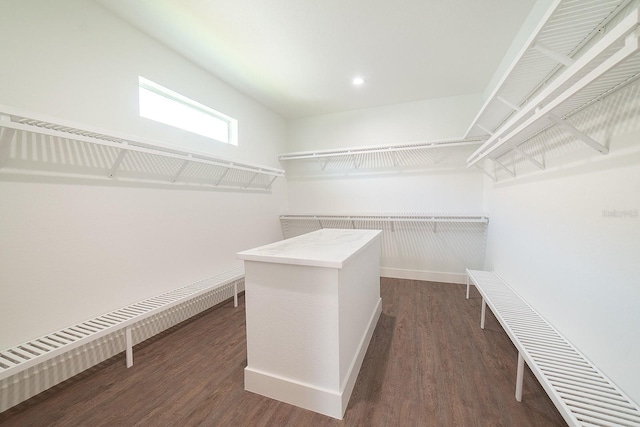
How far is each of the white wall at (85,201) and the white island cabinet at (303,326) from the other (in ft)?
3.76

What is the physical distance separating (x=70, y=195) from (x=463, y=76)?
144 inches

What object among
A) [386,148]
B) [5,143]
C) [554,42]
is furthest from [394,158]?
[5,143]

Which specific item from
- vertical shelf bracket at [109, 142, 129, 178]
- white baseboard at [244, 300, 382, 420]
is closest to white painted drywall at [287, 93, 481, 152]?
vertical shelf bracket at [109, 142, 129, 178]

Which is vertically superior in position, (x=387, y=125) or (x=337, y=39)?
(x=337, y=39)

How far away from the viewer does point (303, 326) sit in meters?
1.30

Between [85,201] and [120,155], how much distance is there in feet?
1.24

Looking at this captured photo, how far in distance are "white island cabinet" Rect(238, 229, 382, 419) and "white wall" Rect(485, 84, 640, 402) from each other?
3.69ft

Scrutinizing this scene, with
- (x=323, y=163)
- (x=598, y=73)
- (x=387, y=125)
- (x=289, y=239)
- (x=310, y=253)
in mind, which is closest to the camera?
(x=598, y=73)

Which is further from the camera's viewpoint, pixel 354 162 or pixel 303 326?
pixel 354 162

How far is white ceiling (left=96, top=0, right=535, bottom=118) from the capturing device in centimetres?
171

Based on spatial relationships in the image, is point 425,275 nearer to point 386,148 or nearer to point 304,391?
point 386,148

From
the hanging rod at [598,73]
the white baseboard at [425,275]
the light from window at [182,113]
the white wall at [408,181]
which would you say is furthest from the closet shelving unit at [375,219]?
the hanging rod at [598,73]

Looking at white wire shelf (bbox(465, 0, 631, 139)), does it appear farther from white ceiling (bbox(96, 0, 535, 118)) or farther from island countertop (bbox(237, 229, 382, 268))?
island countertop (bbox(237, 229, 382, 268))

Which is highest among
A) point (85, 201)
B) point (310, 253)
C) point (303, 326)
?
point (85, 201)
